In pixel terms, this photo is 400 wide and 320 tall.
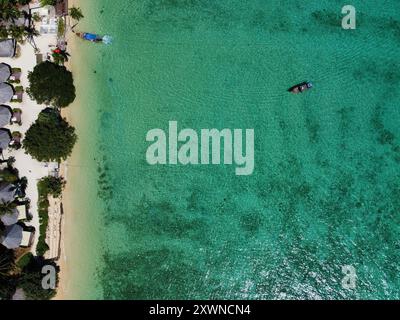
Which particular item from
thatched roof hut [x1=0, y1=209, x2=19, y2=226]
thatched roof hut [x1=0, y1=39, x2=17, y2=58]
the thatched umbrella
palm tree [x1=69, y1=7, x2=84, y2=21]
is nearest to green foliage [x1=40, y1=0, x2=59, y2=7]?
palm tree [x1=69, y1=7, x2=84, y2=21]

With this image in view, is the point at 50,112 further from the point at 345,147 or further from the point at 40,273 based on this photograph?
the point at 345,147

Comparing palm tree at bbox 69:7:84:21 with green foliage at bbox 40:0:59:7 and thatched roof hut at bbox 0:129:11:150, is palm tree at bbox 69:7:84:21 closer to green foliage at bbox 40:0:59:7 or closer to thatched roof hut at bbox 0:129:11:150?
green foliage at bbox 40:0:59:7

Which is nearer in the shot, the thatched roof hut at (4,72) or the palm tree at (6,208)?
the palm tree at (6,208)

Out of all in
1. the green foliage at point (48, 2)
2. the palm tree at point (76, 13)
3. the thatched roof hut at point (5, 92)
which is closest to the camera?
the thatched roof hut at point (5, 92)

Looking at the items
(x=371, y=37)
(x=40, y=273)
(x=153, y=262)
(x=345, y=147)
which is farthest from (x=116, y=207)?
(x=371, y=37)

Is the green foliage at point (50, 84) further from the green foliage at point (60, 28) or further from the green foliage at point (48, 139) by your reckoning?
the green foliage at point (60, 28)

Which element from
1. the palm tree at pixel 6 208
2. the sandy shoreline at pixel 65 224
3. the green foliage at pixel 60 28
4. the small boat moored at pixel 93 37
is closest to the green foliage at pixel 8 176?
the palm tree at pixel 6 208

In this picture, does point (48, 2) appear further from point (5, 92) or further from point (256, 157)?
point (256, 157)

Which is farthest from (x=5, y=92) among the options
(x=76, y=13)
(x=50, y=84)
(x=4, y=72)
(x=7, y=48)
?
(x=76, y=13)
